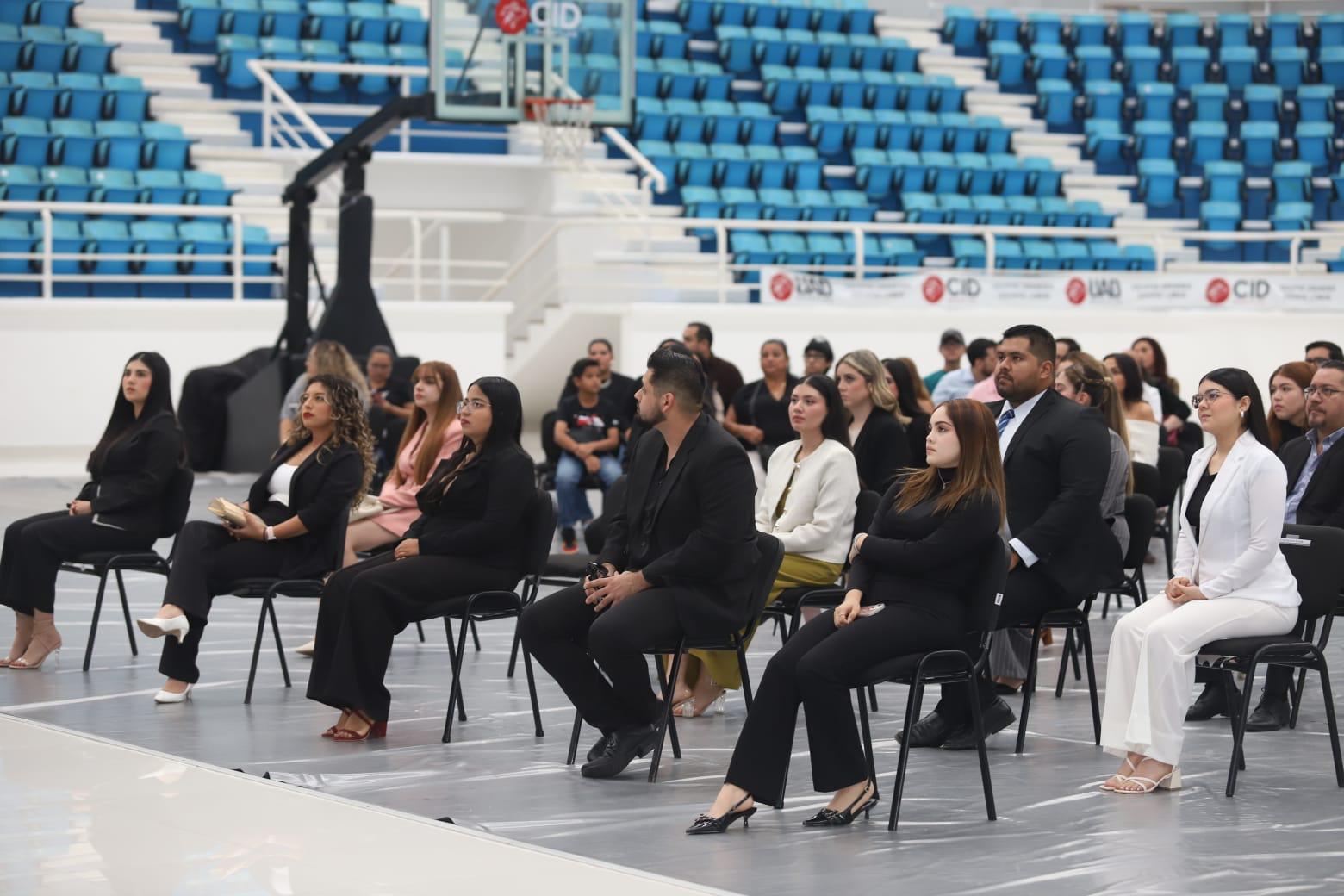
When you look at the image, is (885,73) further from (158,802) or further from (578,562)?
(158,802)

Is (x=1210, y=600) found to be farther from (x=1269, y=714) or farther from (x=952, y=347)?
(x=952, y=347)

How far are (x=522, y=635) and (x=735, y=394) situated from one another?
5.76 meters

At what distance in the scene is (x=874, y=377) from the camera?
7.91 m

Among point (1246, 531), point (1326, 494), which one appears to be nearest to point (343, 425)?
point (1246, 531)

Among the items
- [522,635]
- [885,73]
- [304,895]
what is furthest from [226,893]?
[885,73]

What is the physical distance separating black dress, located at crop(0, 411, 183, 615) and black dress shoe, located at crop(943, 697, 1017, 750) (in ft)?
11.8

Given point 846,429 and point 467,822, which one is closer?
point 467,822

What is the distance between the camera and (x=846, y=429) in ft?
23.1

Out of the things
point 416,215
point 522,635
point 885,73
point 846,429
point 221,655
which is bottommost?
point 221,655

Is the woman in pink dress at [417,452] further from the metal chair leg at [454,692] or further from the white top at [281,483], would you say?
the metal chair leg at [454,692]

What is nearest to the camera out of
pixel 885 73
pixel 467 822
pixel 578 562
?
pixel 467 822

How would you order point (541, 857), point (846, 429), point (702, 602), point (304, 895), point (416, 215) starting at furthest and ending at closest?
point (416, 215)
point (846, 429)
point (702, 602)
point (541, 857)
point (304, 895)

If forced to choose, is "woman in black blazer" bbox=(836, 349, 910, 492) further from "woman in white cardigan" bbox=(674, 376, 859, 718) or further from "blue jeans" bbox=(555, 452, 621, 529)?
"blue jeans" bbox=(555, 452, 621, 529)

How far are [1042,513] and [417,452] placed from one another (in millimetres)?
2711
